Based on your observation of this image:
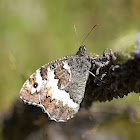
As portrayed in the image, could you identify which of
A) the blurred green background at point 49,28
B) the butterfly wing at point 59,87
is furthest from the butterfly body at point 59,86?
the blurred green background at point 49,28

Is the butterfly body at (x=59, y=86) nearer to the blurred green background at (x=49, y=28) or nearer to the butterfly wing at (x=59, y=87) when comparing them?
the butterfly wing at (x=59, y=87)

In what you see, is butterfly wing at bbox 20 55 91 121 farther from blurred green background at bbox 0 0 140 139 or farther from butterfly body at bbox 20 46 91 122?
blurred green background at bbox 0 0 140 139

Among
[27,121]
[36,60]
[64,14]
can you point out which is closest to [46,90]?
[27,121]

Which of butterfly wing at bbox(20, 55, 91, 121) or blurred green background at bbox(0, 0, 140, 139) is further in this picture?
blurred green background at bbox(0, 0, 140, 139)

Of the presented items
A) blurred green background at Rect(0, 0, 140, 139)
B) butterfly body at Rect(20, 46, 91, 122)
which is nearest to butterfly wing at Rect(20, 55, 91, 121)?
butterfly body at Rect(20, 46, 91, 122)

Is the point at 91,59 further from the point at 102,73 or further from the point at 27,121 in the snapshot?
the point at 27,121

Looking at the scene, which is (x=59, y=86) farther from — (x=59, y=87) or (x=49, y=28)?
(x=49, y=28)

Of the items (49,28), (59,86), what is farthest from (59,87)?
(49,28)
